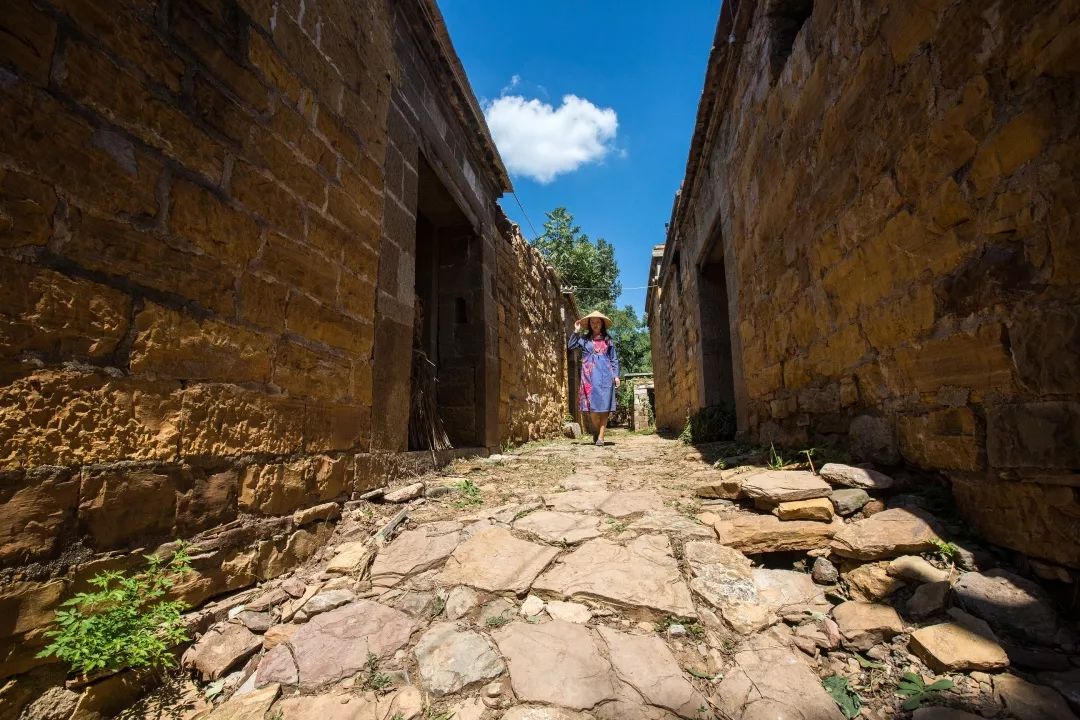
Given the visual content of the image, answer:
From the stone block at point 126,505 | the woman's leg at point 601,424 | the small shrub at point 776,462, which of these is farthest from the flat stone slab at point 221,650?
the woman's leg at point 601,424

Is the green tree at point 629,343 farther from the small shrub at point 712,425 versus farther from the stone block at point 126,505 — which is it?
the stone block at point 126,505

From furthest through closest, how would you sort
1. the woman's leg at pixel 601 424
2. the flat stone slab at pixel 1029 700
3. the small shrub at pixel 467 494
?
1. the woman's leg at pixel 601 424
2. the small shrub at pixel 467 494
3. the flat stone slab at pixel 1029 700

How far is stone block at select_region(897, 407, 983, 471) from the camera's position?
1.60 m

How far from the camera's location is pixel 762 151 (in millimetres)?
3488

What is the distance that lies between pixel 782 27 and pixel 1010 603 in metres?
3.65

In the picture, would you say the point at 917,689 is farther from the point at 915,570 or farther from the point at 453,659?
the point at 453,659

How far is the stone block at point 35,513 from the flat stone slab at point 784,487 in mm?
2447

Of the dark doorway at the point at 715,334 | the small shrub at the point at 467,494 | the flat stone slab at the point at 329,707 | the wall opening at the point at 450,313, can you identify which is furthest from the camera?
the dark doorway at the point at 715,334

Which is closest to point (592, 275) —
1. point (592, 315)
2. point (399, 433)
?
point (592, 315)

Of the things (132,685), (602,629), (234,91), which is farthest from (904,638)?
(234,91)

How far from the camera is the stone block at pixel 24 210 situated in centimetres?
116

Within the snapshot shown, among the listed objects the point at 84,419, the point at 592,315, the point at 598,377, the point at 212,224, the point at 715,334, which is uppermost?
the point at 592,315

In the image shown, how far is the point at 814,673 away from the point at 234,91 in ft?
9.19

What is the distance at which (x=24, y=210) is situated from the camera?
3.93 feet
